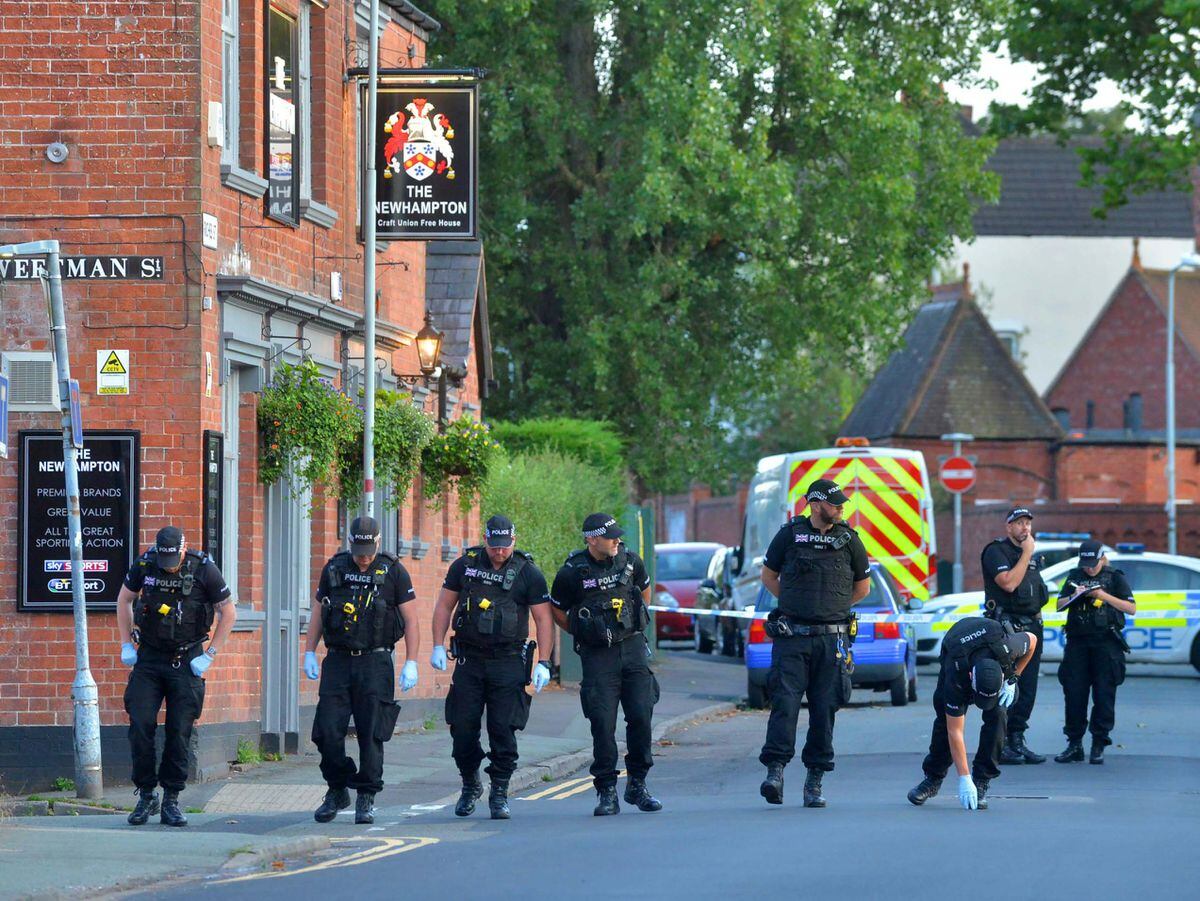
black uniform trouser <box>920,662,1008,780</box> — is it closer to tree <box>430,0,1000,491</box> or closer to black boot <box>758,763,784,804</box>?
black boot <box>758,763,784,804</box>

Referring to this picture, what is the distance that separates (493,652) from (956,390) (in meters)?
49.2

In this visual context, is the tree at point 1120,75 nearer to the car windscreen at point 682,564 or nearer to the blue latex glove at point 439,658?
the car windscreen at point 682,564

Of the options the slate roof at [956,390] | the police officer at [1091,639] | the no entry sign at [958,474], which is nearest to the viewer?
the police officer at [1091,639]

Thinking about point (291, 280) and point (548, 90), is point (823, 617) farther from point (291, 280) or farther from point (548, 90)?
point (548, 90)

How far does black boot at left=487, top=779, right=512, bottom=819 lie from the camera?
43.7 ft

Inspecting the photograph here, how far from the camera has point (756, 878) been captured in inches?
390

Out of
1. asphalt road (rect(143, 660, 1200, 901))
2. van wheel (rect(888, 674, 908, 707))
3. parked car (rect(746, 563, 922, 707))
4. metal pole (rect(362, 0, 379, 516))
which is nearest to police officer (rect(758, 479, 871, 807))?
asphalt road (rect(143, 660, 1200, 901))

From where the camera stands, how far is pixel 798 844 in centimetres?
1116

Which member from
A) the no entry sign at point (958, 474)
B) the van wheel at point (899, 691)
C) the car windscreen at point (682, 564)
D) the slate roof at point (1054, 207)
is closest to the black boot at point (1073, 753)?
the van wheel at point (899, 691)

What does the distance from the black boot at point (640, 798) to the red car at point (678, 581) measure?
2537cm

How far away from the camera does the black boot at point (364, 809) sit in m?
13.2

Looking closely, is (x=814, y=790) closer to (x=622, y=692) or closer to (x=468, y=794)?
(x=622, y=692)

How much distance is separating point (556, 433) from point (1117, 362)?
143 ft

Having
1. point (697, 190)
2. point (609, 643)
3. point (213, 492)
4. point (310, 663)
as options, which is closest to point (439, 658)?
point (310, 663)
